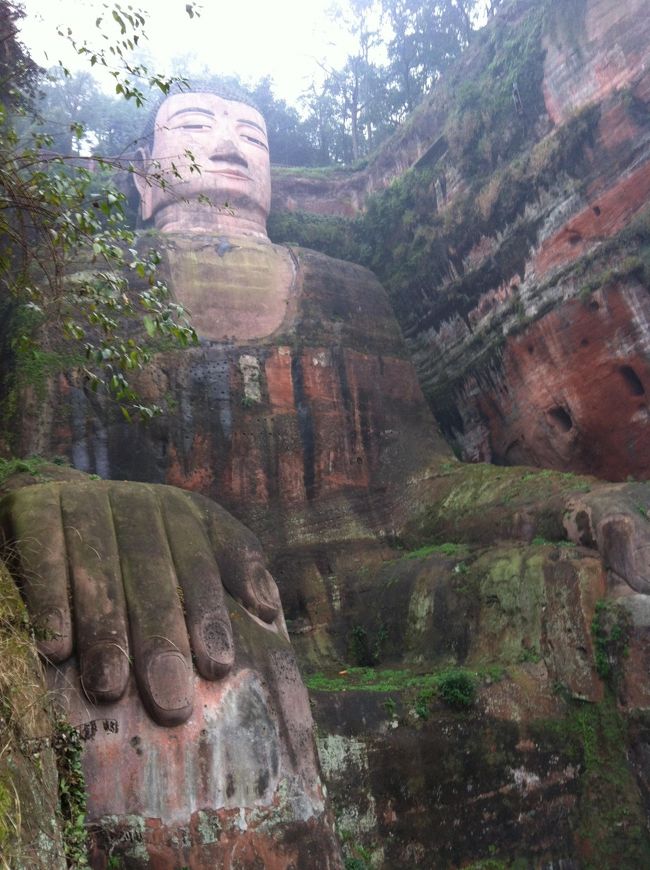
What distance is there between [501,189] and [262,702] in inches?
456

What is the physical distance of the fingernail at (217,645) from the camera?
19.7 ft

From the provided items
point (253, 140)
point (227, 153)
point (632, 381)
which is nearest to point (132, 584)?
point (632, 381)

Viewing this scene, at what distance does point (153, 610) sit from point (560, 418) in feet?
29.7

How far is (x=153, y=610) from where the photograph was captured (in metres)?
5.98

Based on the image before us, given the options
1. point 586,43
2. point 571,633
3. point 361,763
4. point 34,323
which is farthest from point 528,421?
point 34,323

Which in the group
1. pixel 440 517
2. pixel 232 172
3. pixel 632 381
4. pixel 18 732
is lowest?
pixel 18 732

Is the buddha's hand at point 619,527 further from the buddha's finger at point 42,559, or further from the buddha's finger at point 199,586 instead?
the buddha's finger at point 42,559

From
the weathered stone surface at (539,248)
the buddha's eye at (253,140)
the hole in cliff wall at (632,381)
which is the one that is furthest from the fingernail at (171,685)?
the buddha's eye at (253,140)

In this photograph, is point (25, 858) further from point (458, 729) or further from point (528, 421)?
point (528, 421)

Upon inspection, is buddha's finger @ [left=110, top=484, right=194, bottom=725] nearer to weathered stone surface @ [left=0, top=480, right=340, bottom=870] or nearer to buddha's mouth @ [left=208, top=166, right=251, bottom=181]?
weathered stone surface @ [left=0, top=480, right=340, bottom=870]

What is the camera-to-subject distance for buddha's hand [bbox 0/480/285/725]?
5.59 metres

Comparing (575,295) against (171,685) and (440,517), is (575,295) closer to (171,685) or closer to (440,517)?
(440,517)

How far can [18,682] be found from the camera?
12.9 feet

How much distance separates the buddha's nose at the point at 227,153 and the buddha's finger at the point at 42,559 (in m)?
12.9
